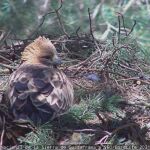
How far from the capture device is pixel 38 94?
3596mm

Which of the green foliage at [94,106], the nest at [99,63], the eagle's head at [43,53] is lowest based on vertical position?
the nest at [99,63]

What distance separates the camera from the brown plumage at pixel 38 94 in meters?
3.54

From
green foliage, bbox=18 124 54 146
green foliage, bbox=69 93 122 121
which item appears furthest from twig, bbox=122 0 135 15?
green foliage, bbox=18 124 54 146

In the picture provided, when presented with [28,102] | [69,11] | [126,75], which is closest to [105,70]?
[126,75]

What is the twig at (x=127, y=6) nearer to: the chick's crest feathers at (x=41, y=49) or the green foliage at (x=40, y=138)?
the chick's crest feathers at (x=41, y=49)

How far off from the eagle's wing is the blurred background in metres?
2.48

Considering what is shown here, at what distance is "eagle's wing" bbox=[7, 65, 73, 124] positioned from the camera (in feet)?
11.6

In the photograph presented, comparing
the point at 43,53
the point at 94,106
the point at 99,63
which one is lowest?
the point at 99,63

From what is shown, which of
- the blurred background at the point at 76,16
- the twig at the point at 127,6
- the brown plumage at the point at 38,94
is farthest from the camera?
the twig at the point at 127,6

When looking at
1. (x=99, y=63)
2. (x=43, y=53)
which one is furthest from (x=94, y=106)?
(x=99, y=63)

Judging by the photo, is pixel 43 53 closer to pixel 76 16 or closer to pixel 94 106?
pixel 94 106

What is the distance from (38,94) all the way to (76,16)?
219 inches

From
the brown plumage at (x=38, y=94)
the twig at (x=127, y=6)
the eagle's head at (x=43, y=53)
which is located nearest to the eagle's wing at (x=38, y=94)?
the brown plumage at (x=38, y=94)

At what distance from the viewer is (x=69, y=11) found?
28.2 ft
